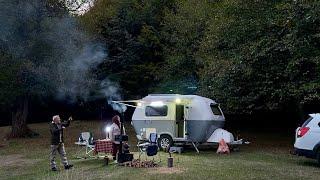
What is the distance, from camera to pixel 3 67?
821 inches

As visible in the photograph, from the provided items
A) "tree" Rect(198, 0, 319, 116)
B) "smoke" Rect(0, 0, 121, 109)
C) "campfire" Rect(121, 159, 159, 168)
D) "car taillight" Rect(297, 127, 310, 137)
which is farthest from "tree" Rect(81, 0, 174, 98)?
"car taillight" Rect(297, 127, 310, 137)

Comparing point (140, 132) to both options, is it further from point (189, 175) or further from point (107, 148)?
point (189, 175)

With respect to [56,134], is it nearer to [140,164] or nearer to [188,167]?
[140,164]

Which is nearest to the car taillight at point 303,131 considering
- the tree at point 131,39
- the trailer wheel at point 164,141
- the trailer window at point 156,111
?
the trailer wheel at point 164,141

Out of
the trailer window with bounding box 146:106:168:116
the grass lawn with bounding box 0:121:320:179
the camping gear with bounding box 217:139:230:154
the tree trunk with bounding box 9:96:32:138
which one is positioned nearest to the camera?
the grass lawn with bounding box 0:121:320:179

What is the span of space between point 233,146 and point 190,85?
6.30 meters

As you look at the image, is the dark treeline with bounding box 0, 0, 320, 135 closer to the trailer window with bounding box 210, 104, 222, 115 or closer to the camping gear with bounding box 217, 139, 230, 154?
the trailer window with bounding box 210, 104, 222, 115

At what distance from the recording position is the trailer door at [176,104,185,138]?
714 inches

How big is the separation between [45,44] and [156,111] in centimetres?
696

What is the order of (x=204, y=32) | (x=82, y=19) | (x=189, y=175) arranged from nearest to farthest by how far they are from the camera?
1. (x=189, y=175)
2. (x=204, y=32)
3. (x=82, y=19)

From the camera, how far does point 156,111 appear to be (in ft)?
60.8

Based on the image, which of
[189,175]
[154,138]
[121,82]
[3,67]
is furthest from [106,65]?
[189,175]

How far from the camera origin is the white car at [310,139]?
13016 mm

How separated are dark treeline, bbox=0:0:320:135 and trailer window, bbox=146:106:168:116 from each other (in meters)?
2.56
